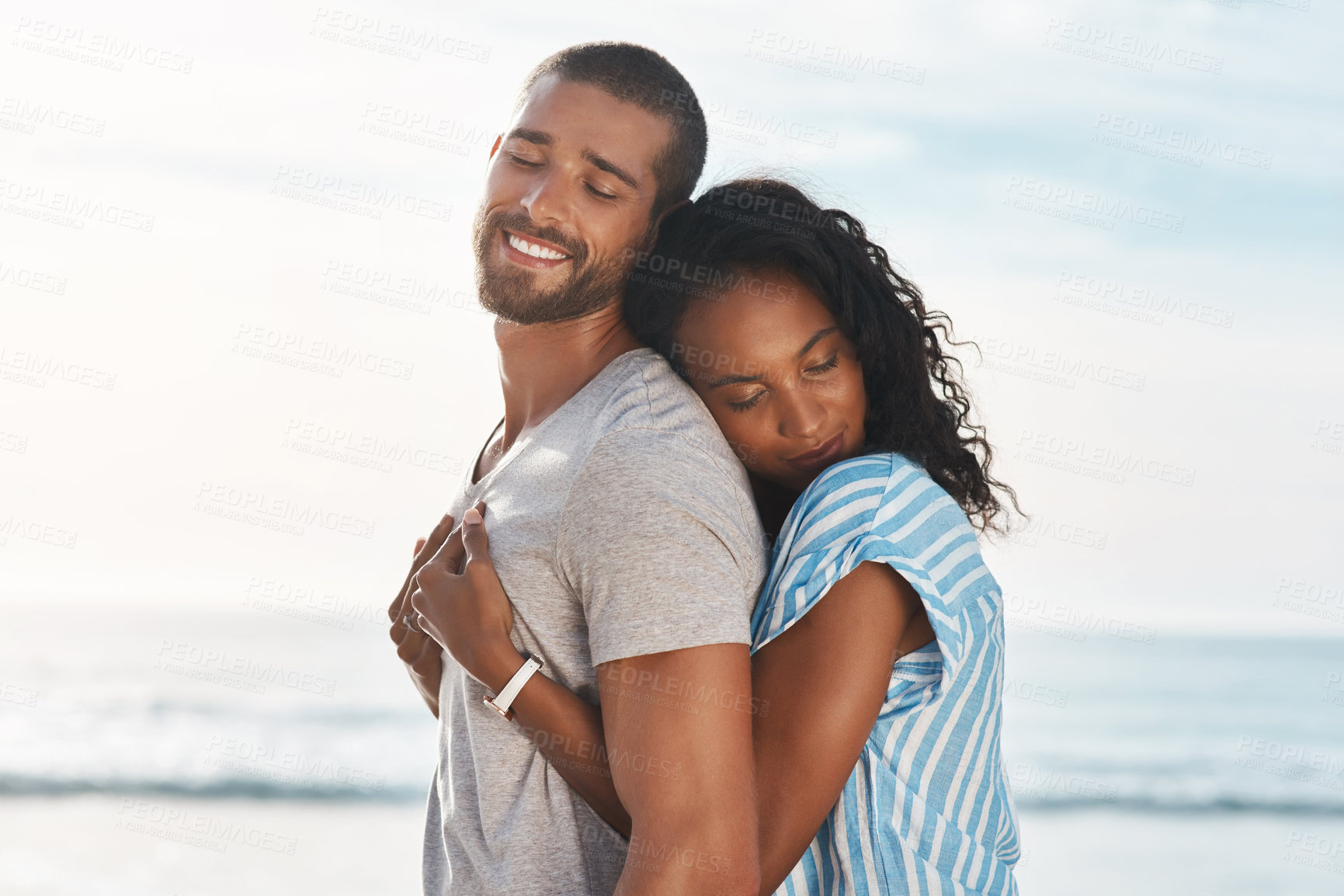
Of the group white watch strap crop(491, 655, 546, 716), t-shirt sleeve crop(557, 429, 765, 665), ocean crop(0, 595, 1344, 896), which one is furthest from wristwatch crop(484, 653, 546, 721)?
ocean crop(0, 595, 1344, 896)

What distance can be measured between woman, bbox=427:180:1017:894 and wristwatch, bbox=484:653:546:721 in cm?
1

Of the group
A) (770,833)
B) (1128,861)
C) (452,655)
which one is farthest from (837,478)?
(1128,861)

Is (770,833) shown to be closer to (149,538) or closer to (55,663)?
(55,663)

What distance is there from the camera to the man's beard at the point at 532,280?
213 cm

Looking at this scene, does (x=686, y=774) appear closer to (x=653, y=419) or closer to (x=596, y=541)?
(x=596, y=541)

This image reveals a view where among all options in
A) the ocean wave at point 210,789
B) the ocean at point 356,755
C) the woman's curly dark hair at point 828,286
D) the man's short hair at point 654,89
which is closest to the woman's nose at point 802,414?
the woman's curly dark hair at point 828,286

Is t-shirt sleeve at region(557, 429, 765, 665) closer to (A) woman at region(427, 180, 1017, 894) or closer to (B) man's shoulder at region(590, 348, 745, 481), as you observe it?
(B) man's shoulder at region(590, 348, 745, 481)

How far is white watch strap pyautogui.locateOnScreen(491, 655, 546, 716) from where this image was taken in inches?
70.1

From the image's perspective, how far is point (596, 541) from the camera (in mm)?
1684

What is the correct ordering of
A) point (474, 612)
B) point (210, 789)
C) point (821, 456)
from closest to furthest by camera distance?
point (474, 612)
point (821, 456)
point (210, 789)

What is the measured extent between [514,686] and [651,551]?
344mm

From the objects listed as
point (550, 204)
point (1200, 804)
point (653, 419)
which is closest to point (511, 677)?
point (653, 419)

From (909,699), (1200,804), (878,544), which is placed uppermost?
(878,544)

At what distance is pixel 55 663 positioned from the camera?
1331cm
